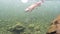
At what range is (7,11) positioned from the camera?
5.09ft

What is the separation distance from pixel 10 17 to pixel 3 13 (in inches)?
3.0

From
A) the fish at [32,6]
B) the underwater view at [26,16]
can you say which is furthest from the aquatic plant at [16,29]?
the fish at [32,6]

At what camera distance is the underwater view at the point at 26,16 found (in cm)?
150

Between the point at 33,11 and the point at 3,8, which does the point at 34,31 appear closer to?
the point at 33,11

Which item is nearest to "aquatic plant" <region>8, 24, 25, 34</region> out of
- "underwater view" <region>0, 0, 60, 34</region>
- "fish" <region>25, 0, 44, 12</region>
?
"underwater view" <region>0, 0, 60, 34</region>

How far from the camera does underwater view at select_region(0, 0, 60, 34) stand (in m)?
1.50

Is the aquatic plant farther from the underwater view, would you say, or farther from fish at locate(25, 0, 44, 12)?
fish at locate(25, 0, 44, 12)

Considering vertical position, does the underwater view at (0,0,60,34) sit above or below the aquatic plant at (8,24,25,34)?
above

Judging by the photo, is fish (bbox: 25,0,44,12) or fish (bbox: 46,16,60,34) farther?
fish (bbox: 25,0,44,12)

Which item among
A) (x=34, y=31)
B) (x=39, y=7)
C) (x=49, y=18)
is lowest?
(x=34, y=31)

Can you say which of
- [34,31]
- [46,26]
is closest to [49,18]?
[46,26]

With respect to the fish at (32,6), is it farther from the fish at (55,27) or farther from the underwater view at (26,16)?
the fish at (55,27)

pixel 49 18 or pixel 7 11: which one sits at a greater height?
pixel 7 11

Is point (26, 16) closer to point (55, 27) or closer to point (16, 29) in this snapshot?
point (16, 29)
